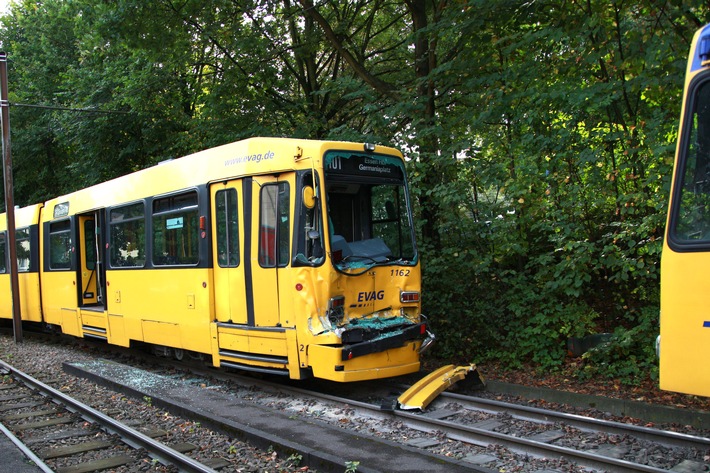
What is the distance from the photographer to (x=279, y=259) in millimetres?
8172

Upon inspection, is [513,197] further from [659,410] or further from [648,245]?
[659,410]

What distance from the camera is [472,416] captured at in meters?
7.15

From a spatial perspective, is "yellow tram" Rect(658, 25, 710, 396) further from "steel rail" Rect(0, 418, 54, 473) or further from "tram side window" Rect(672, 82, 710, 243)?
"steel rail" Rect(0, 418, 54, 473)

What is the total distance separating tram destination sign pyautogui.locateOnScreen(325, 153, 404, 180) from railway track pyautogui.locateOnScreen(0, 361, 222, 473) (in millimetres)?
3807

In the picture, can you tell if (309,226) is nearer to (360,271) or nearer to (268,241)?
(268,241)

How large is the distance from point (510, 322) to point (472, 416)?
10.8 feet

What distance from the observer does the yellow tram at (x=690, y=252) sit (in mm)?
4133

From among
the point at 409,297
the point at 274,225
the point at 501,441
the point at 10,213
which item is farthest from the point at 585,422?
the point at 10,213

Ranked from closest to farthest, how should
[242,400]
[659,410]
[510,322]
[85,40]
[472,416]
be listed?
[659,410] → [472,416] → [242,400] → [510,322] → [85,40]

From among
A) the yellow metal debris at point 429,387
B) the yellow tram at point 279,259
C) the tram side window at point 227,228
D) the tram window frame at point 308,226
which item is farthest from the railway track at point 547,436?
the tram side window at point 227,228

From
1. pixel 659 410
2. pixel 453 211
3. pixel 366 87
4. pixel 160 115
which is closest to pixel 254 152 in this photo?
pixel 453 211

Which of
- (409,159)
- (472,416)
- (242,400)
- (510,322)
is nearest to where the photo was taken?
(472,416)

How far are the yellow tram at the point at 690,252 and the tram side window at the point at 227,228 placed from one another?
583cm

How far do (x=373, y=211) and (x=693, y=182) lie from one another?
5370mm
